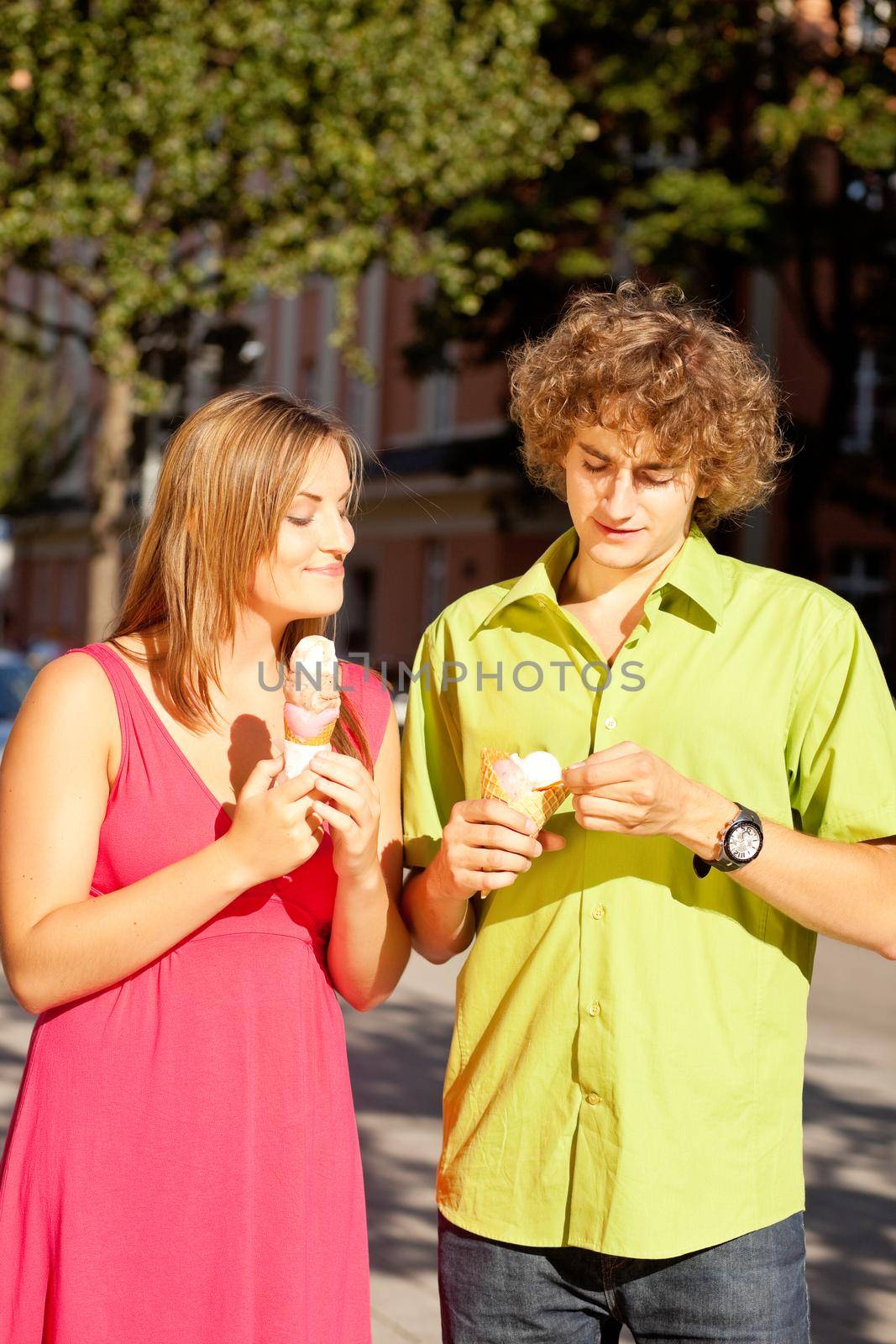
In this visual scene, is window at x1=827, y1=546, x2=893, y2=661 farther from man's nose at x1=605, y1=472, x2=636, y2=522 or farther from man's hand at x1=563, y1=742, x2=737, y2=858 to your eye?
man's hand at x1=563, y1=742, x2=737, y2=858

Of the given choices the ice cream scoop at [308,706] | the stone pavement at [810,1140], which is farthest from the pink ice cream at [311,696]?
the stone pavement at [810,1140]

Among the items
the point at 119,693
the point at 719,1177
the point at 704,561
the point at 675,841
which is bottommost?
the point at 719,1177

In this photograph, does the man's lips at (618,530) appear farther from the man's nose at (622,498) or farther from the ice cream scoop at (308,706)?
the ice cream scoop at (308,706)

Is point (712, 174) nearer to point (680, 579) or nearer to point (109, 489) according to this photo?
point (109, 489)

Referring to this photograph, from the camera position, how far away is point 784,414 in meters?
2.63

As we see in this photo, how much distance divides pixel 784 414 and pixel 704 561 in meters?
0.46

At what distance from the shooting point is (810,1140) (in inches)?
233

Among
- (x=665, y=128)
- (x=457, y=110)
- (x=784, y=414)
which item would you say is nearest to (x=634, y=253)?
(x=665, y=128)

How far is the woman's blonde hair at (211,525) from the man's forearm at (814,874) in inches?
26.2

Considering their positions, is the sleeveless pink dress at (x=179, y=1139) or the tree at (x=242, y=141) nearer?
the sleeveless pink dress at (x=179, y=1139)

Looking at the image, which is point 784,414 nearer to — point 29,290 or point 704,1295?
point 704,1295

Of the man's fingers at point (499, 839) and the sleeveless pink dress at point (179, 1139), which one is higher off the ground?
the man's fingers at point (499, 839)

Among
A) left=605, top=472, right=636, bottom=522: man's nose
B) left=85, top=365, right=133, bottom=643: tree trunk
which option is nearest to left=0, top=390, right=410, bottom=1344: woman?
left=605, top=472, right=636, bottom=522: man's nose

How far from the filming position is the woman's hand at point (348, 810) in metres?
2.16
